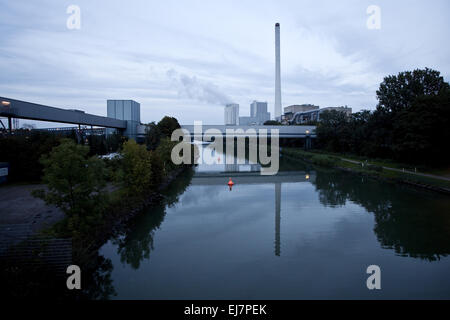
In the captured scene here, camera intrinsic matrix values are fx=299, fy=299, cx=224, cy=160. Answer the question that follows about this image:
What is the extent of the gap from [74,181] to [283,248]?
598 cm

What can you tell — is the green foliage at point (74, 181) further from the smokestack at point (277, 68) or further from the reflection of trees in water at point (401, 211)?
the smokestack at point (277, 68)

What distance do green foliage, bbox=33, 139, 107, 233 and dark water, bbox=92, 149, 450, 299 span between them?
151cm

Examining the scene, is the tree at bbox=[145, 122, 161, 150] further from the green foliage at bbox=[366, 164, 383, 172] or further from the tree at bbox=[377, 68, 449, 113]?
the tree at bbox=[377, 68, 449, 113]

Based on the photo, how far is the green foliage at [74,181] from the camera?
696cm

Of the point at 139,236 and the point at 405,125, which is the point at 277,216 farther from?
the point at 405,125

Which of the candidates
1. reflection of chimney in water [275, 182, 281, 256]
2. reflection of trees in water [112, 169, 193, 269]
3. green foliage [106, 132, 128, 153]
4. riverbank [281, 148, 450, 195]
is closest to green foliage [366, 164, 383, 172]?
riverbank [281, 148, 450, 195]

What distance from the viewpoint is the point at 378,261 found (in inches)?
314

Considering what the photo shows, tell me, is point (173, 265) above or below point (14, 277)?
below

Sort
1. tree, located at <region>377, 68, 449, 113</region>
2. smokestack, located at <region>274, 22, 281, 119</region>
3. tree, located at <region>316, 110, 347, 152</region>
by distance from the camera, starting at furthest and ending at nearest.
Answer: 1. smokestack, located at <region>274, 22, 281, 119</region>
2. tree, located at <region>316, 110, 347, 152</region>
3. tree, located at <region>377, 68, 449, 113</region>

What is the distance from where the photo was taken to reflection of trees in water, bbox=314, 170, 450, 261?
361 inches

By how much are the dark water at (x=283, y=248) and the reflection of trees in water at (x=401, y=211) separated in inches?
1.5
